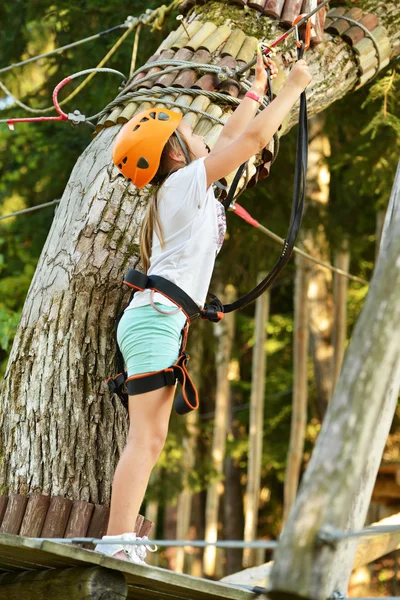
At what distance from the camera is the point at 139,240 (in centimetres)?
338

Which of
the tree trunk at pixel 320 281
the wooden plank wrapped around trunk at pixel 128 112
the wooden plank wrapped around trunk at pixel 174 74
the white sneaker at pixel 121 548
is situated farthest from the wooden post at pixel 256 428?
the white sneaker at pixel 121 548

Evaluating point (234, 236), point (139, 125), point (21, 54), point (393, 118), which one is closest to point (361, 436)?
point (139, 125)

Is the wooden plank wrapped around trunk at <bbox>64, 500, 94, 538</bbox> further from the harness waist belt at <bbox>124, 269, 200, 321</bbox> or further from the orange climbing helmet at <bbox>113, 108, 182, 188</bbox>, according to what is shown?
the orange climbing helmet at <bbox>113, 108, 182, 188</bbox>

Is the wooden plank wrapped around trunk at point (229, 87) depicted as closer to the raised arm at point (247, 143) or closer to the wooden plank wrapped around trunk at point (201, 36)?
the wooden plank wrapped around trunk at point (201, 36)

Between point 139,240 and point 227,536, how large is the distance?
13.0 meters

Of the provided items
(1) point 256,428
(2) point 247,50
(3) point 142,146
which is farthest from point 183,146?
(1) point 256,428

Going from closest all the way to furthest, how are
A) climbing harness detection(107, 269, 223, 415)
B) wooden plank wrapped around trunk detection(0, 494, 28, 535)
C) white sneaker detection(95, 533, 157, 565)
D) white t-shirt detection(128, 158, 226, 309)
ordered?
white sneaker detection(95, 533, 157, 565) < climbing harness detection(107, 269, 223, 415) < white t-shirt detection(128, 158, 226, 309) < wooden plank wrapped around trunk detection(0, 494, 28, 535)

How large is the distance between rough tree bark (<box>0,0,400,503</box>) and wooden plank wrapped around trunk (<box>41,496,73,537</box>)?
0.05m

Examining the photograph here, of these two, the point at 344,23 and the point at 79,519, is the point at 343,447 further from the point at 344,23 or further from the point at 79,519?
the point at 344,23

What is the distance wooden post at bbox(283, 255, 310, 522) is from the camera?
35.0ft

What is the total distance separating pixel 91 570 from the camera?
2496 millimetres

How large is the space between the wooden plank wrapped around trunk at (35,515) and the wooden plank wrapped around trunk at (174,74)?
1.74 metres

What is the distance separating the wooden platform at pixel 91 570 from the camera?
7.45ft

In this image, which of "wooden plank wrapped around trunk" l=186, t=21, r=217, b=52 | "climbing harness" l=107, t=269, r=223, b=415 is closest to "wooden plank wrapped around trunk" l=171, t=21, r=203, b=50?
"wooden plank wrapped around trunk" l=186, t=21, r=217, b=52
